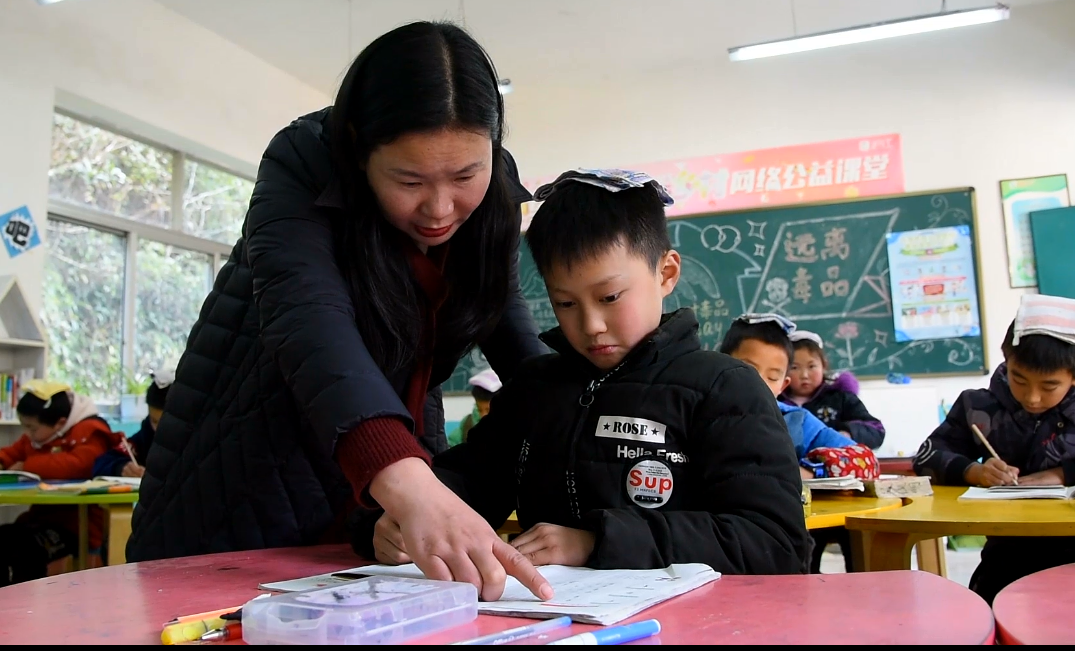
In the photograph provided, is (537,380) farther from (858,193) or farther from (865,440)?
(858,193)

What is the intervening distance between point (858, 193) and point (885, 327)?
81 centimetres

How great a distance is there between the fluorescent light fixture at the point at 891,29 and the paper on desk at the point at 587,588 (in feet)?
12.9

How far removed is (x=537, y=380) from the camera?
1167mm

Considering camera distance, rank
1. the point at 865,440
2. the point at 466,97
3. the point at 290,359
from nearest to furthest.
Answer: the point at 290,359
the point at 466,97
the point at 865,440

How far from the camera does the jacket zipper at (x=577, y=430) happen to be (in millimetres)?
1050

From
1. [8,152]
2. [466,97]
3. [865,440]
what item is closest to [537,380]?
[466,97]

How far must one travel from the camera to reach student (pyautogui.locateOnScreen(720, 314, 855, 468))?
8.41 feet

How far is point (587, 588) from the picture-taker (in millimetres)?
692

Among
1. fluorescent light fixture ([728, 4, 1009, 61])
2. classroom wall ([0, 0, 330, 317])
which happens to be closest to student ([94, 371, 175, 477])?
classroom wall ([0, 0, 330, 317])

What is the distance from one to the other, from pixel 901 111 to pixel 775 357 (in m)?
3.28

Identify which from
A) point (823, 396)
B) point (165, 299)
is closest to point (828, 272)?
point (823, 396)

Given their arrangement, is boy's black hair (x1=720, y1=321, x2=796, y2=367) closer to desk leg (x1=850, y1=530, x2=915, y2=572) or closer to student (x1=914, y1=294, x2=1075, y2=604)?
student (x1=914, y1=294, x2=1075, y2=604)

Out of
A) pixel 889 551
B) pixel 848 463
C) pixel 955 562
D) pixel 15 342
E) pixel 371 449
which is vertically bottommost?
pixel 955 562

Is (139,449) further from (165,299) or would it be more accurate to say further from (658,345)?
(658,345)
